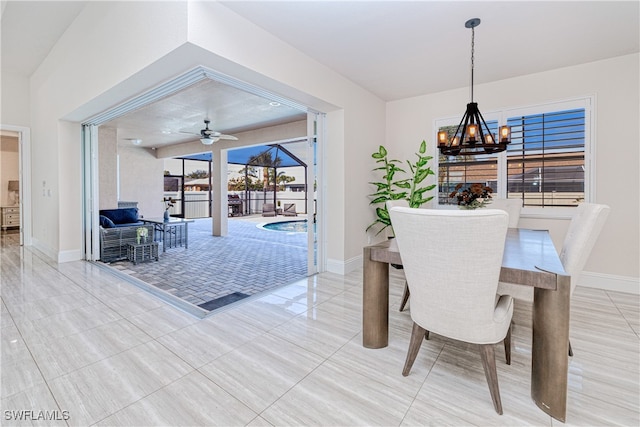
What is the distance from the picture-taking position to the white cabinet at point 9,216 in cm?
794

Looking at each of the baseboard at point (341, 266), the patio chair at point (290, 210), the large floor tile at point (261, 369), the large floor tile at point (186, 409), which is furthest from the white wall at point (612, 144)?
the patio chair at point (290, 210)

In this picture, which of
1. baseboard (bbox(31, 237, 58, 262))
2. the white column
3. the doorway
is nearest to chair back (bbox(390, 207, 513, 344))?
the doorway

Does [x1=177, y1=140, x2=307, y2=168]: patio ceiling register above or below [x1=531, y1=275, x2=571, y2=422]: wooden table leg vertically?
above

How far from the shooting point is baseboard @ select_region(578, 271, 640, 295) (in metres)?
3.34

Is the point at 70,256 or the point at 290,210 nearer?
the point at 70,256

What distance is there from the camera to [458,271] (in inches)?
56.6

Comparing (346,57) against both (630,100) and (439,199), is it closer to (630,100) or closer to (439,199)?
(439,199)

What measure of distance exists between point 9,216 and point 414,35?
10.8 metres

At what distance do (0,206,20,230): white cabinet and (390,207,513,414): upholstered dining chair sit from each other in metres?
10.9

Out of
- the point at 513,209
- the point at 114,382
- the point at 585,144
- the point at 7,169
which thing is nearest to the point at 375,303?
the point at 114,382

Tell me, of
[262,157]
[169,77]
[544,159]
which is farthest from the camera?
[262,157]

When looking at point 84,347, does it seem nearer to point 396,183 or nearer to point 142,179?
point 396,183

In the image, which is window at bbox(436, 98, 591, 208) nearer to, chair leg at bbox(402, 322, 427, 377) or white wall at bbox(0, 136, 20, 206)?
chair leg at bbox(402, 322, 427, 377)

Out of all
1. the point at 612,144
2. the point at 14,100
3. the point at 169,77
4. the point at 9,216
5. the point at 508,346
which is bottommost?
the point at 508,346
